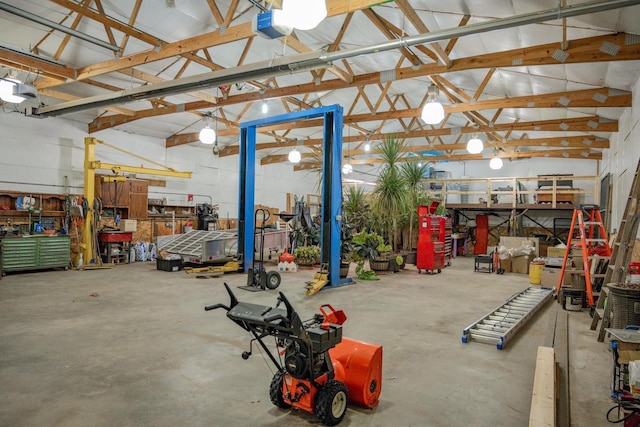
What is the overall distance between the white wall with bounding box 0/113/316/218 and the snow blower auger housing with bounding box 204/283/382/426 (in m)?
9.54

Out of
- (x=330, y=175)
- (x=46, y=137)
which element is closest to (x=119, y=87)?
(x=46, y=137)

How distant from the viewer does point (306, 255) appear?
9711 millimetres

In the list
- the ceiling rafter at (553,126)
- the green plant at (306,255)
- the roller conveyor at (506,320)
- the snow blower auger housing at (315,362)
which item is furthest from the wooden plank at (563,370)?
the green plant at (306,255)

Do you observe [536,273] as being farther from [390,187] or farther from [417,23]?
[417,23]

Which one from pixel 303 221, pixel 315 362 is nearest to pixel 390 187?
pixel 303 221

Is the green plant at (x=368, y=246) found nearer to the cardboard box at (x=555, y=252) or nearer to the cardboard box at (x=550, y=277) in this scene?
the cardboard box at (x=550, y=277)

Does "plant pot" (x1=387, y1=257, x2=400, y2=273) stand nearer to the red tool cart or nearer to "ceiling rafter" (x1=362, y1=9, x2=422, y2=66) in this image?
the red tool cart

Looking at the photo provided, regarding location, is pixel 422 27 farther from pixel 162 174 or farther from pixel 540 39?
pixel 162 174

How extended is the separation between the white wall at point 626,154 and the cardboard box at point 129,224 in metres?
10.9

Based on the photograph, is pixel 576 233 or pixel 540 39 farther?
pixel 576 233

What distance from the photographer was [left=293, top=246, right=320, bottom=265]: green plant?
9.71 metres

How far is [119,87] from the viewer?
29.7 ft

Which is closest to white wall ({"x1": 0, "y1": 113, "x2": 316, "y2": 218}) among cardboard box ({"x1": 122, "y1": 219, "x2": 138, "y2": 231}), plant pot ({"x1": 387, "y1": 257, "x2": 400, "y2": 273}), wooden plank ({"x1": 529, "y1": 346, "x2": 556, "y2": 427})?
cardboard box ({"x1": 122, "y1": 219, "x2": 138, "y2": 231})

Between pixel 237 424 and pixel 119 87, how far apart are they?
29.3 ft
